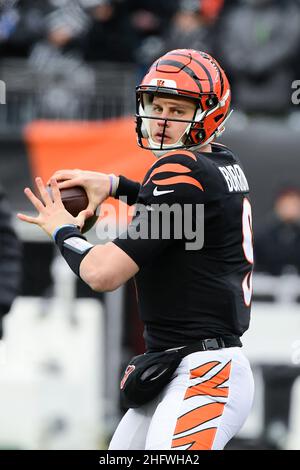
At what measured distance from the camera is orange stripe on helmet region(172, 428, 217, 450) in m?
4.14

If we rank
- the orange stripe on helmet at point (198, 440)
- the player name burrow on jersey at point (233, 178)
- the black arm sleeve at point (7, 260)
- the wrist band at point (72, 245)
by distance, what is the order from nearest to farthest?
the orange stripe on helmet at point (198, 440) → the wrist band at point (72, 245) → the player name burrow on jersey at point (233, 178) → the black arm sleeve at point (7, 260)

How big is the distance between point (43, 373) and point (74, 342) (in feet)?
1.22

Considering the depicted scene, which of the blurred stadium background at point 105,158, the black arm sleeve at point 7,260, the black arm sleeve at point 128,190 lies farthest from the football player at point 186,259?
the blurred stadium background at point 105,158

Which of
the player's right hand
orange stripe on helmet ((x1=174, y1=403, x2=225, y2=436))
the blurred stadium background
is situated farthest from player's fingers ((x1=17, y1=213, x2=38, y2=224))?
the blurred stadium background

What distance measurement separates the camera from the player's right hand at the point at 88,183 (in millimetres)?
4602

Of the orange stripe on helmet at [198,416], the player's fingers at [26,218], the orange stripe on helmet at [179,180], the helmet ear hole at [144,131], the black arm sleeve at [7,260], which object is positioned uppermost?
the helmet ear hole at [144,131]

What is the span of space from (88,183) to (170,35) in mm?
6003

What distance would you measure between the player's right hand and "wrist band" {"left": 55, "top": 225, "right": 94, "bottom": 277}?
0.28 metres

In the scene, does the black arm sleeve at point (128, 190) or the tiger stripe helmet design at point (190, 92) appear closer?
the tiger stripe helmet design at point (190, 92)

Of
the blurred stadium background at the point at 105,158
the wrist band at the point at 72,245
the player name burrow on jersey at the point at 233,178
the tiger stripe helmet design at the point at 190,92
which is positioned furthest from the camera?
the blurred stadium background at the point at 105,158

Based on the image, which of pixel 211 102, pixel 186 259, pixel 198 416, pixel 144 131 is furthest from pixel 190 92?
pixel 198 416

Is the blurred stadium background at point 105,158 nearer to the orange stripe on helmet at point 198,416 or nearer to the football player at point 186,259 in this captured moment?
the football player at point 186,259

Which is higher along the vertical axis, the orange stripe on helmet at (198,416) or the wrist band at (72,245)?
the wrist band at (72,245)
